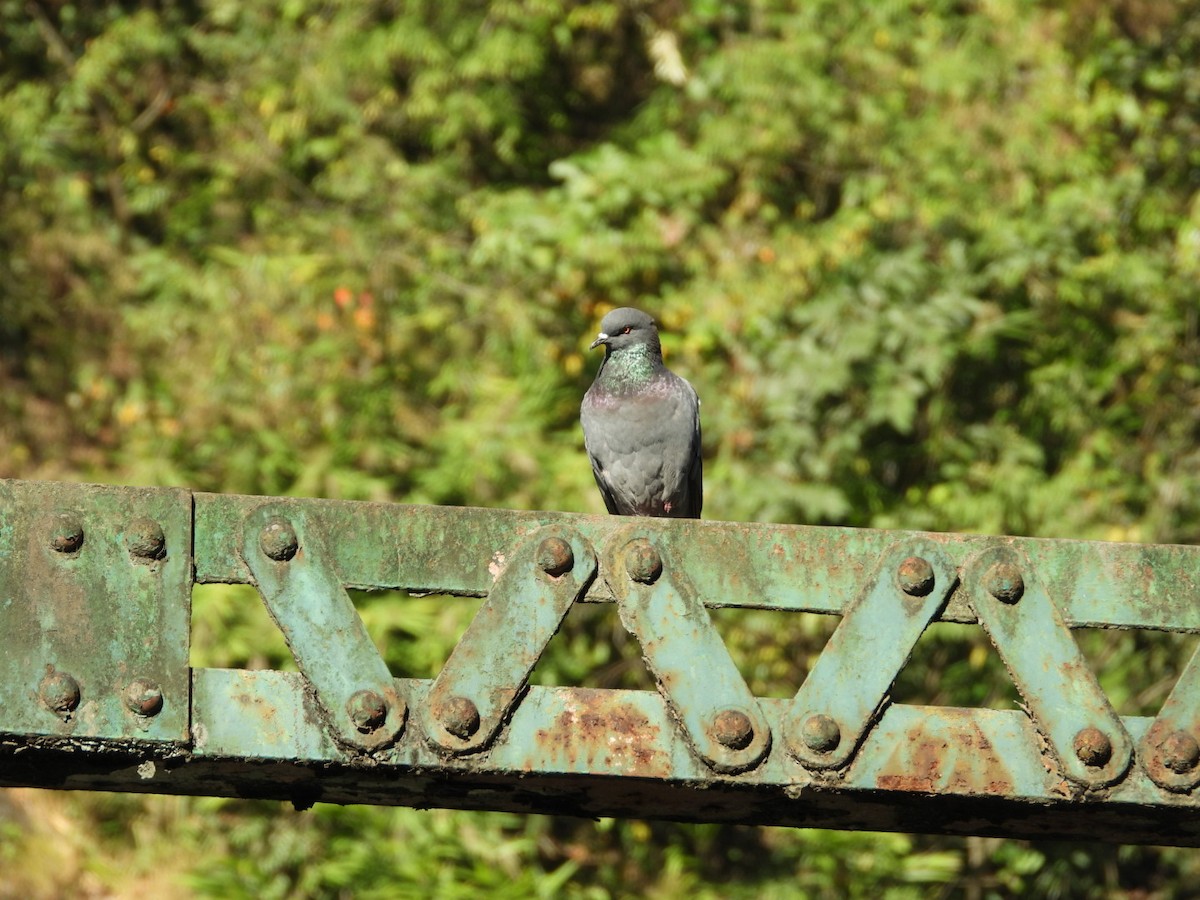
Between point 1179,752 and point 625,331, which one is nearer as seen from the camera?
point 1179,752

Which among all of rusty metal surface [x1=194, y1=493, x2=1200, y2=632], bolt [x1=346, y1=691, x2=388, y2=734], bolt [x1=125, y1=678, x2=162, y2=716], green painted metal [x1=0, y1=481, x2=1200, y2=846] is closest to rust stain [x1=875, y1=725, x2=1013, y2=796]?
green painted metal [x1=0, y1=481, x2=1200, y2=846]

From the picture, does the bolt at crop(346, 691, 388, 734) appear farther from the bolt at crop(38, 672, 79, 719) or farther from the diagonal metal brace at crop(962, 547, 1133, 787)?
the diagonal metal brace at crop(962, 547, 1133, 787)

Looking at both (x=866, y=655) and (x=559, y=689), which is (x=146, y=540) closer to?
(x=559, y=689)

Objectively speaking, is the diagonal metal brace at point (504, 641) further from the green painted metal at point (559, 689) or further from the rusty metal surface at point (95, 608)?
the rusty metal surface at point (95, 608)

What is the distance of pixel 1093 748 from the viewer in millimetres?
1823

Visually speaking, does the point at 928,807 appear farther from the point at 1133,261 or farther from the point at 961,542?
the point at 1133,261

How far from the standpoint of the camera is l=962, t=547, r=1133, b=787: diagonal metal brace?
183 centimetres

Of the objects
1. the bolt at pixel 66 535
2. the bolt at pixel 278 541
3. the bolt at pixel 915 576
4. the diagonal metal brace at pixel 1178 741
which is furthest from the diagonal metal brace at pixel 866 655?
the bolt at pixel 66 535

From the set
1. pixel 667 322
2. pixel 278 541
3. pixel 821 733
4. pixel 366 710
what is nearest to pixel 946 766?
pixel 821 733

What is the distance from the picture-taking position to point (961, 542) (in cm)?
188

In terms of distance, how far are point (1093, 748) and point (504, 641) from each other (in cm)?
71

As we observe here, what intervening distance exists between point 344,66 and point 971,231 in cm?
312

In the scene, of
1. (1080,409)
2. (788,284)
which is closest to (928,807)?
(788,284)

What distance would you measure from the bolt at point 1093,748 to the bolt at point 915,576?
25 centimetres
